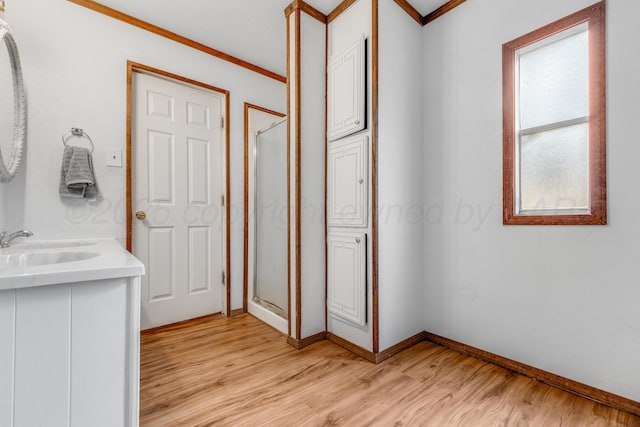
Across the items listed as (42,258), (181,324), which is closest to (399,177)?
(42,258)

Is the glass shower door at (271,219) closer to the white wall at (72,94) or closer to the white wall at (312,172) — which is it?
the white wall at (312,172)

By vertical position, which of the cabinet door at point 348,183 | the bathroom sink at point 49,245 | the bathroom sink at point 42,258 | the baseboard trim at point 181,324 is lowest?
the baseboard trim at point 181,324

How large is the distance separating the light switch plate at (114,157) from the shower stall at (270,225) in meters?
1.03

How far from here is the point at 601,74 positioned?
1.38 meters

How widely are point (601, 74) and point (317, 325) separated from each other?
212 centimetres

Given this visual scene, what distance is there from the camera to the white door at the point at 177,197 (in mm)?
2223

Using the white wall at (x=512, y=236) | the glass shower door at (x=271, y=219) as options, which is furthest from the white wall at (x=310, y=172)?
the white wall at (x=512, y=236)

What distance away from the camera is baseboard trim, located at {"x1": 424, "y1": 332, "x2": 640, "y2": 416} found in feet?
4.33

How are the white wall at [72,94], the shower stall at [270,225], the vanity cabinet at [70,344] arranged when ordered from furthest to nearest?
the shower stall at [270,225], the white wall at [72,94], the vanity cabinet at [70,344]

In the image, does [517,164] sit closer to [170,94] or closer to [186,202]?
[186,202]

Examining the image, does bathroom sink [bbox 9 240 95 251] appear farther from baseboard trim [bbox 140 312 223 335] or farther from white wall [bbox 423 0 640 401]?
white wall [bbox 423 0 640 401]

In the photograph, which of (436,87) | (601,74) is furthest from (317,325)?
(601,74)

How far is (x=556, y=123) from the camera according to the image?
61.2 inches

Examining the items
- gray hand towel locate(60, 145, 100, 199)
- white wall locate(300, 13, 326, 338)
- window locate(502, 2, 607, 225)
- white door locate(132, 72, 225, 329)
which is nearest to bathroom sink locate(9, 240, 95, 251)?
gray hand towel locate(60, 145, 100, 199)
